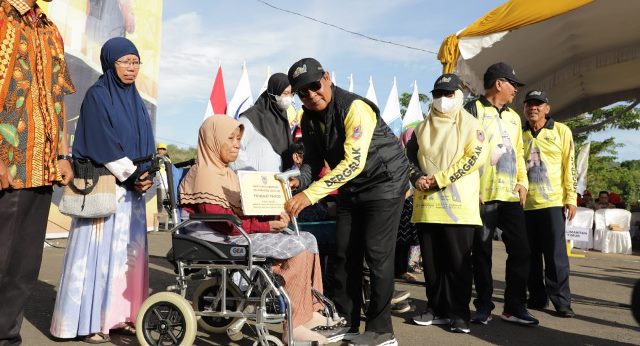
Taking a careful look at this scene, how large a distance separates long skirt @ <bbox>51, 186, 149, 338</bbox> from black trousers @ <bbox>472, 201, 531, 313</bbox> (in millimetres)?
2643

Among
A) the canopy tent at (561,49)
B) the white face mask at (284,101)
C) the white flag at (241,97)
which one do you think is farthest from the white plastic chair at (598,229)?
the white face mask at (284,101)

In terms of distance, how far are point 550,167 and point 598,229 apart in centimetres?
945

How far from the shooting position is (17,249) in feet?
10.1

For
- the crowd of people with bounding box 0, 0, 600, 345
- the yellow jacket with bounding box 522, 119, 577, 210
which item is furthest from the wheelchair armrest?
the yellow jacket with bounding box 522, 119, 577, 210

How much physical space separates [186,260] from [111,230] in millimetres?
869

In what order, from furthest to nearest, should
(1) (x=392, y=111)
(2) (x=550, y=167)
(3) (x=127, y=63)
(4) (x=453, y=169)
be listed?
(1) (x=392, y=111)
(2) (x=550, y=167)
(4) (x=453, y=169)
(3) (x=127, y=63)

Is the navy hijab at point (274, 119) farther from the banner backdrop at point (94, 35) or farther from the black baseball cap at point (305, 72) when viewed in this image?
the banner backdrop at point (94, 35)

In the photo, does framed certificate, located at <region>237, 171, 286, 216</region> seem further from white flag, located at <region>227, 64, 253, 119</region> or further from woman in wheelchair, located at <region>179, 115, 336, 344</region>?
white flag, located at <region>227, 64, 253, 119</region>

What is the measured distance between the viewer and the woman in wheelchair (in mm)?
3646

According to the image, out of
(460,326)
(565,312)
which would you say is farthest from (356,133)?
(565,312)

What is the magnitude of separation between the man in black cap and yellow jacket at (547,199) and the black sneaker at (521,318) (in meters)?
0.63

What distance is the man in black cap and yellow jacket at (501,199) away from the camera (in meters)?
4.93

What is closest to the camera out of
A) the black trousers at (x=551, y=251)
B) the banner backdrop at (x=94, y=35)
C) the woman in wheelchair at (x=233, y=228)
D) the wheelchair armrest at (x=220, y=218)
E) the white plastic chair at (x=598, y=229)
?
the wheelchair armrest at (x=220, y=218)

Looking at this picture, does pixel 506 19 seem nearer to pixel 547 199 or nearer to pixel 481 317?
pixel 547 199
